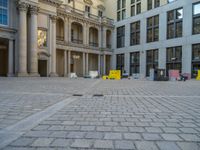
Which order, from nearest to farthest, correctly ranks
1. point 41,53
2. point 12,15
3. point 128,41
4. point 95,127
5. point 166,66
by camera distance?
point 95,127
point 12,15
point 41,53
point 166,66
point 128,41

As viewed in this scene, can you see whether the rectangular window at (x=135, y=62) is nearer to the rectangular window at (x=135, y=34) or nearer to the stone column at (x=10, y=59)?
the rectangular window at (x=135, y=34)

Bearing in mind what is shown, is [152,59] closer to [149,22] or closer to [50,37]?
[149,22]

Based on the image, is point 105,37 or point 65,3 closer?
point 65,3

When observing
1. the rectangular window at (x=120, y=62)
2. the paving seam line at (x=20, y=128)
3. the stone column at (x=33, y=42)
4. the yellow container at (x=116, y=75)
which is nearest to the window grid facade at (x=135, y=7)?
the rectangular window at (x=120, y=62)

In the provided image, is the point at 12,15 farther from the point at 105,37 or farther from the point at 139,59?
the point at 139,59

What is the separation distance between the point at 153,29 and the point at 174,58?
866cm

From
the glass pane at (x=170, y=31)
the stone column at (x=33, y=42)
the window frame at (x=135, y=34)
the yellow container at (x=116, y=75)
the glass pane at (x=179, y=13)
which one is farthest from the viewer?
the window frame at (x=135, y=34)

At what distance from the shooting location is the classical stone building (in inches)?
1074

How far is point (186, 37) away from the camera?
36344 millimetres

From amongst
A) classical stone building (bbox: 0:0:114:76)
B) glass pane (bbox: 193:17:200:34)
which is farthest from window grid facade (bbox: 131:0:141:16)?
glass pane (bbox: 193:17:200:34)

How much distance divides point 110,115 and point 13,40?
89.5 ft

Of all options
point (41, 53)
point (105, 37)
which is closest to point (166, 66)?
point (105, 37)

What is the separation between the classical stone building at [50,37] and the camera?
89.5 ft

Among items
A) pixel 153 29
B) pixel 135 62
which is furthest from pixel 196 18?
pixel 135 62
